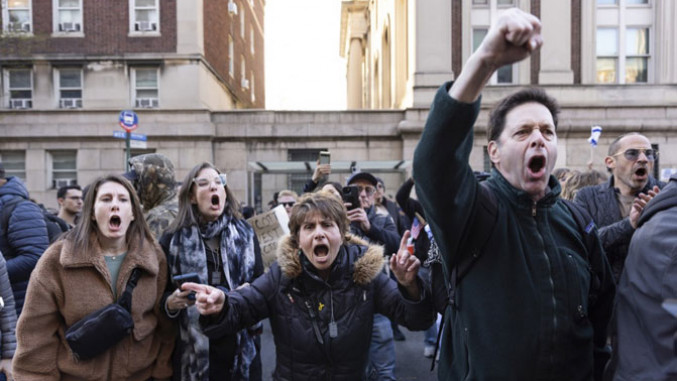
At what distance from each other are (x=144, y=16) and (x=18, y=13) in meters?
5.30

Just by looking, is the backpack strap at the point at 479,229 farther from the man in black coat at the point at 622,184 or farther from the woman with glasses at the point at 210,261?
the man in black coat at the point at 622,184

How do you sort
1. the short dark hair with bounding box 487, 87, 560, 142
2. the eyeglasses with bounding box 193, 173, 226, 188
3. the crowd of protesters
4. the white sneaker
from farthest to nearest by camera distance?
1. the white sneaker
2. the eyeglasses with bounding box 193, 173, 226, 188
3. the short dark hair with bounding box 487, 87, 560, 142
4. the crowd of protesters

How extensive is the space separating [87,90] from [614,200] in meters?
19.8

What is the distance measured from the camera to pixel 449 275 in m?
1.96

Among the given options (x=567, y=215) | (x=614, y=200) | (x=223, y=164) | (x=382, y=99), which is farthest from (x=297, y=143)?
(x=567, y=215)

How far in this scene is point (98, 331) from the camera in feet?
9.09

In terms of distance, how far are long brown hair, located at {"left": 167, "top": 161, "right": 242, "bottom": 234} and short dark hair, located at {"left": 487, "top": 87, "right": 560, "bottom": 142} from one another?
7.79 feet

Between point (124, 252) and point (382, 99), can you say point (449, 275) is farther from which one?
point (382, 99)

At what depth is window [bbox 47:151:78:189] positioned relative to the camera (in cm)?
1869

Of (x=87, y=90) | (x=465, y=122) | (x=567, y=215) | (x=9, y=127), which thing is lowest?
(x=567, y=215)

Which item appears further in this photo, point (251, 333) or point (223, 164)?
point (223, 164)

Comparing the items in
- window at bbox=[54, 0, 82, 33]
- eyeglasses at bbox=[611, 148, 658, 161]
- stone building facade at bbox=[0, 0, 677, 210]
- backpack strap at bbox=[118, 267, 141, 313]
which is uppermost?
window at bbox=[54, 0, 82, 33]

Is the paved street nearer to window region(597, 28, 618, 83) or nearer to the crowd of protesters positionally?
the crowd of protesters

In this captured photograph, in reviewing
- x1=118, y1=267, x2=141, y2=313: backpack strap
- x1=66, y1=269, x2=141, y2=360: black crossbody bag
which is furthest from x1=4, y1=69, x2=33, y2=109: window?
x1=66, y1=269, x2=141, y2=360: black crossbody bag
